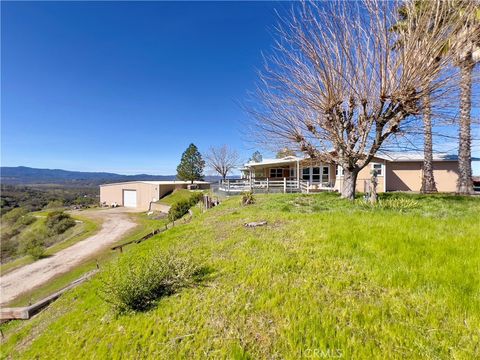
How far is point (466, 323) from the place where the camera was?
2.27 meters

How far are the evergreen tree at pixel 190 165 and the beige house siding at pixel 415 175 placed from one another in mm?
35262

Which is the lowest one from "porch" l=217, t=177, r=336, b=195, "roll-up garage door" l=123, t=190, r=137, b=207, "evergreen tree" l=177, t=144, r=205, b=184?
"roll-up garage door" l=123, t=190, r=137, b=207

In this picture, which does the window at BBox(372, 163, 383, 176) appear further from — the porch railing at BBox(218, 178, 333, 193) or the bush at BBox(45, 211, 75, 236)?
the bush at BBox(45, 211, 75, 236)

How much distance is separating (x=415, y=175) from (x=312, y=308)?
764 inches

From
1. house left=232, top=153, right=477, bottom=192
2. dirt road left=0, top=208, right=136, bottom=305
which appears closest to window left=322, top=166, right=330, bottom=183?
house left=232, top=153, right=477, bottom=192

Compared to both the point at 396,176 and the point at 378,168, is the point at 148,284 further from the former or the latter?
the point at 396,176

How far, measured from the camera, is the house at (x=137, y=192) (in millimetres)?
38250

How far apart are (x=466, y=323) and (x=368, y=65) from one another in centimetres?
797

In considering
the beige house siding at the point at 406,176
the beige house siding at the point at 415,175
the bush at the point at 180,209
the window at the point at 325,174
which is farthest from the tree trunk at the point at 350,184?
the bush at the point at 180,209

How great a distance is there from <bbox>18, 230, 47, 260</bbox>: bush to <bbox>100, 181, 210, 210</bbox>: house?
47.2 ft

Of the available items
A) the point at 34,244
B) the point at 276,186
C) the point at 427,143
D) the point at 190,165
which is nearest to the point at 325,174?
the point at 276,186

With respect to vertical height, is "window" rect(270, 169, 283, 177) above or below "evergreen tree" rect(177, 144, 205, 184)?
below

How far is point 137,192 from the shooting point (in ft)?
132

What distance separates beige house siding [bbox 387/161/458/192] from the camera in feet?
55.4
